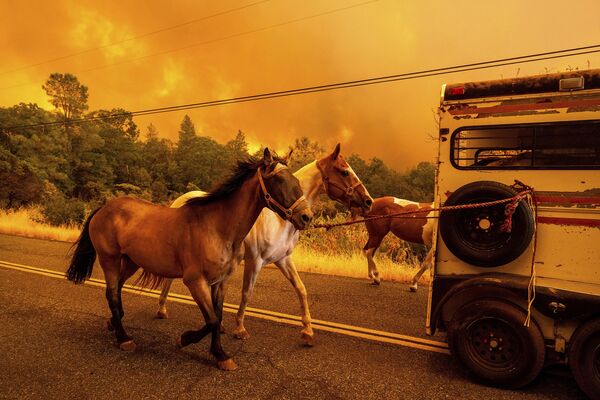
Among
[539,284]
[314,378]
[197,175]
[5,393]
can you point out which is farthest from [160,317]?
[197,175]

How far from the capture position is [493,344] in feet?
12.5

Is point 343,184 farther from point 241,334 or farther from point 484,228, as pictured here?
point 241,334

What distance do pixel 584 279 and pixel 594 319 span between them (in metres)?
0.40

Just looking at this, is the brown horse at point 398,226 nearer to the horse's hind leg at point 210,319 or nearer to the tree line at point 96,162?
the horse's hind leg at point 210,319

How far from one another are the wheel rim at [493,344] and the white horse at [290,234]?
191cm

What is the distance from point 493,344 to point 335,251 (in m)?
8.49

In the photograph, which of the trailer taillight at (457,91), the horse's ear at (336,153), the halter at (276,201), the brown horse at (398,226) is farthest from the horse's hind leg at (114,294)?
the brown horse at (398,226)

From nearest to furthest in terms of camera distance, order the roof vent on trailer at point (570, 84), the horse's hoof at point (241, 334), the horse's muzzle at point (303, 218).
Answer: the roof vent on trailer at point (570, 84)
the horse's muzzle at point (303, 218)
the horse's hoof at point (241, 334)

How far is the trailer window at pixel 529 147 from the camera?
3637 millimetres

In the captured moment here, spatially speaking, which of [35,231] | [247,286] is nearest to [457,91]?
[247,286]

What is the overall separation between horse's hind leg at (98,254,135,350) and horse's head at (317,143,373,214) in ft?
10.4

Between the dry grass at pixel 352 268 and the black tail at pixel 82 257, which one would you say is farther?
the dry grass at pixel 352 268

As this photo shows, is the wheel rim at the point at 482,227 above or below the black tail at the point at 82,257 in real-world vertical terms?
above

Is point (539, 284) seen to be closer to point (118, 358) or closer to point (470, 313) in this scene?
point (470, 313)
